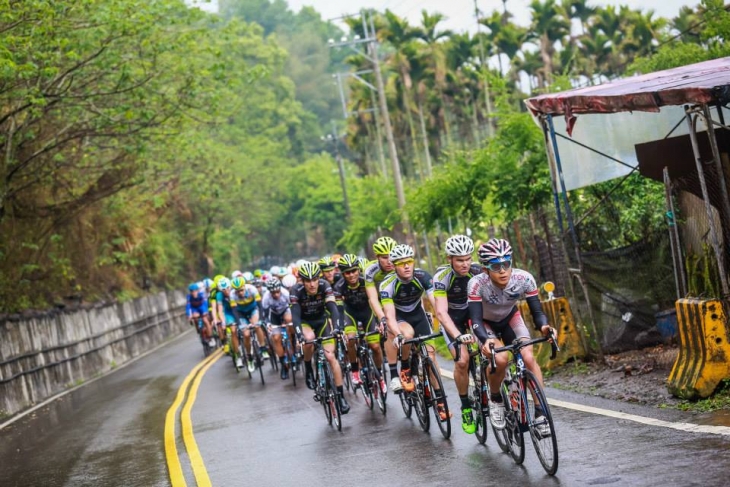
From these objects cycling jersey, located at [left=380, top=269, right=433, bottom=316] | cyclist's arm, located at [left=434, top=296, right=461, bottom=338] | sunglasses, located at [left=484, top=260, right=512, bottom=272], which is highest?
sunglasses, located at [left=484, top=260, right=512, bottom=272]

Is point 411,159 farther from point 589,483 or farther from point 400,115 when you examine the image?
point 589,483

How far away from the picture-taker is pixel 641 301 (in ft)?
51.3

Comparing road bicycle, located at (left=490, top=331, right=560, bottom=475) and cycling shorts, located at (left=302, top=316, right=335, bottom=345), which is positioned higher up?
cycling shorts, located at (left=302, top=316, right=335, bottom=345)

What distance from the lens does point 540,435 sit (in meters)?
8.77

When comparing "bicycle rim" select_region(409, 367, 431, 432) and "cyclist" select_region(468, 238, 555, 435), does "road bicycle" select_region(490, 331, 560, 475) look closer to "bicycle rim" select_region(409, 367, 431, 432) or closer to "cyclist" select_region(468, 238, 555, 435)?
"cyclist" select_region(468, 238, 555, 435)

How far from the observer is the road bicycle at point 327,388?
43.5ft

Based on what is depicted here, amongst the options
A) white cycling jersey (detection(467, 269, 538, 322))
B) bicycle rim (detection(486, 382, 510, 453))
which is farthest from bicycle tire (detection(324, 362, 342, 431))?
white cycling jersey (detection(467, 269, 538, 322))

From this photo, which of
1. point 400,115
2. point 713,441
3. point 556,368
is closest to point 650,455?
point 713,441

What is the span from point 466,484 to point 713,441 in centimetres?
208

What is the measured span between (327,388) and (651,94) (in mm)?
5350

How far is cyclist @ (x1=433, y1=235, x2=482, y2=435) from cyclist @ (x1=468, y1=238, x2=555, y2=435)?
0.53m

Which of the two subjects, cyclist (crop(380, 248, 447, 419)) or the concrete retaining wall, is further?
the concrete retaining wall

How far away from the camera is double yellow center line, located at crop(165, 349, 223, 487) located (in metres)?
11.1

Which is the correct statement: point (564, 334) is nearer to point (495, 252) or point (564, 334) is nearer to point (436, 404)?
point (436, 404)
